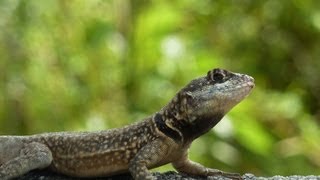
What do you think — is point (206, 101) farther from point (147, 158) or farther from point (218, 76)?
point (147, 158)

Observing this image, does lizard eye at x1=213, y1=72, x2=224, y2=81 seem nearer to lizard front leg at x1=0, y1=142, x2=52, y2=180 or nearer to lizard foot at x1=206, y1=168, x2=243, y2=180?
lizard foot at x1=206, y1=168, x2=243, y2=180

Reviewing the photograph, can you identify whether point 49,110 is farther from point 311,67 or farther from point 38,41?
point 311,67

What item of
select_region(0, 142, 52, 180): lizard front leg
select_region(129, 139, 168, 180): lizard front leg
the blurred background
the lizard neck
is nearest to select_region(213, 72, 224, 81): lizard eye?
the lizard neck

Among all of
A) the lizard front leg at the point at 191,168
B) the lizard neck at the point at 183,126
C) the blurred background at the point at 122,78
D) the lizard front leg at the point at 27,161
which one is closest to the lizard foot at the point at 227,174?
the lizard front leg at the point at 191,168

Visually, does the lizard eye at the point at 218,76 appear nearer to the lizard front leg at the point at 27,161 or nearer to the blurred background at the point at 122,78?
the lizard front leg at the point at 27,161

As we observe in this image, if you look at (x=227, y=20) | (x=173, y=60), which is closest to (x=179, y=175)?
(x=173, y=60)

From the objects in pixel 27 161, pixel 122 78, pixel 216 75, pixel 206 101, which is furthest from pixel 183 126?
pixel 122 78
